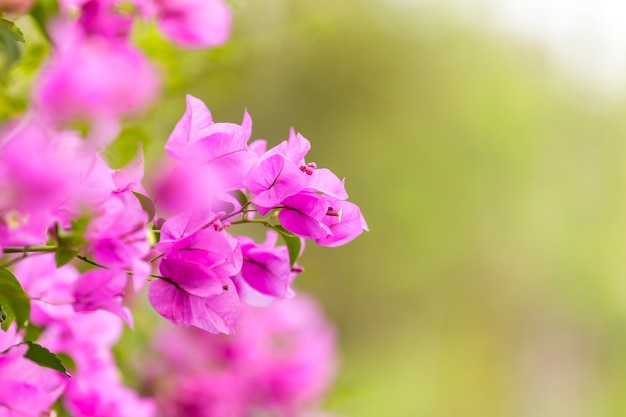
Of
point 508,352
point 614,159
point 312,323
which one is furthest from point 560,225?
point 312,323

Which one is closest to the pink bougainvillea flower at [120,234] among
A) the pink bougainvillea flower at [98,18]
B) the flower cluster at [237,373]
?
the pink bougainvillea flower at [98,18]

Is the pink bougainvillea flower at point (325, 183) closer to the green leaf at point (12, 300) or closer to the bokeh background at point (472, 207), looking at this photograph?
the green leaf at point (12, 300)

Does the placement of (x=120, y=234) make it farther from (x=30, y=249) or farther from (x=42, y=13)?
(x=42, y=13)

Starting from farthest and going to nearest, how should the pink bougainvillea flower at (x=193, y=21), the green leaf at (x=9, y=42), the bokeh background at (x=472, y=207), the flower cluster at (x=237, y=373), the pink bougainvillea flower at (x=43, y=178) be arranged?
the bokeh background at (x=472, y=207) < the flower cluster at (x=237, y=373) < the pink bougainvillea flower at (x=193, y=21) < the green leaf at (x=9, y=42) < the pink bougainvillea flower at (x=43, y=178)

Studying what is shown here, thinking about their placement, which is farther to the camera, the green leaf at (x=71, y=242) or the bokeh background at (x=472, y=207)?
the bokeh background at (x=472, y=207)

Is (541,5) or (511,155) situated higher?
(541,5)

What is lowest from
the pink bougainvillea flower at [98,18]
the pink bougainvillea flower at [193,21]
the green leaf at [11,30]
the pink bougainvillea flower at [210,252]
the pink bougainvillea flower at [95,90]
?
the pink bougainvillea flower at [95,90]

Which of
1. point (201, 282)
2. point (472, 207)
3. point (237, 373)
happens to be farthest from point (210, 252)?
point (472, 207)

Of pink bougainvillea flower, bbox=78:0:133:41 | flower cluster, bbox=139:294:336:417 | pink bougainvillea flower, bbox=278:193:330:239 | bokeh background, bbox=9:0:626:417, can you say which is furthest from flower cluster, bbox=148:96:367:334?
bokeh background, bbox=9:0:626:417

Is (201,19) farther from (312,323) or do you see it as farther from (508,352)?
(508,352)
